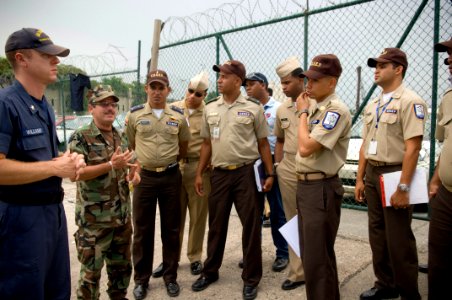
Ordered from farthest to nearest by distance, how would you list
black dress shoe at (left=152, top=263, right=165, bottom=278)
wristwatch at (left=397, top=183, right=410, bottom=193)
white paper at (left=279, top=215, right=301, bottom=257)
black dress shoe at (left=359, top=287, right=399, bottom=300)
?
black dress shoe at (left=152, top=263, right=165, bottom=278), black dress shoe at (left=359, top=287, right=399, bottom=300), white paper at (left=279, top=215, right=301, bottom=257), wristwatch at (left=397, top=183, right=410, bottom=193)

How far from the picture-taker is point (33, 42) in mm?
1929

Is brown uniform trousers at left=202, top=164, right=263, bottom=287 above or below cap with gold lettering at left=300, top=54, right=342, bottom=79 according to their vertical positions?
below

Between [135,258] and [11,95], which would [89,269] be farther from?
[11,95]

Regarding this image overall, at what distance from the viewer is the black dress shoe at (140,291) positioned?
3.10 meters

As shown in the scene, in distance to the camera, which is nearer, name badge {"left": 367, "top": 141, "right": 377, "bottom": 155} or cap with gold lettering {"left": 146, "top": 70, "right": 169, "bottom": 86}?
name badge {"left": 367, "top": 141, "right": 377, "bottom": 155}

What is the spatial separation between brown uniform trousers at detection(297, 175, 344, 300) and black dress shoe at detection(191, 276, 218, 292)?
106 centimetres

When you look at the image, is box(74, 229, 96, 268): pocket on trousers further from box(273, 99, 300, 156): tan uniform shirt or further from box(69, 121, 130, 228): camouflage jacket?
box(273, 99, 300, 156): tan uniform shirt

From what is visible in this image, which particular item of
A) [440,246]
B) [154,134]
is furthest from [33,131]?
[440,246]

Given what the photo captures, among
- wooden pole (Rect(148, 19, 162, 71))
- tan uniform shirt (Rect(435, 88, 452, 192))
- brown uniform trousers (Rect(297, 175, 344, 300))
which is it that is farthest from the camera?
wooden pole (Rect(148, 19, 162, 71))

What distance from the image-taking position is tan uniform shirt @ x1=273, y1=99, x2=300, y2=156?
3273mm

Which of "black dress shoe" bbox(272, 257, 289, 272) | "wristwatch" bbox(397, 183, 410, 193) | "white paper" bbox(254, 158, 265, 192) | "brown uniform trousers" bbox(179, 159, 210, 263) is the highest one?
"wristwatch" bbox(397, 183, 410, 193)

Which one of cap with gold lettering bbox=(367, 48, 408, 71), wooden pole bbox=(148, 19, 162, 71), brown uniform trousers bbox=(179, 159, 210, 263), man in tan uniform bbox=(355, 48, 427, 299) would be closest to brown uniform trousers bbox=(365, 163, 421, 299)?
man in tan uniform bbox=(355, 48, 427, 299)

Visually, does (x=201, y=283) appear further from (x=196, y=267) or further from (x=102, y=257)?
(x=102, y=257)

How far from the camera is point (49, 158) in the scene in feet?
6.71
